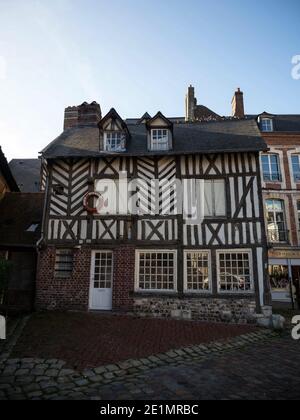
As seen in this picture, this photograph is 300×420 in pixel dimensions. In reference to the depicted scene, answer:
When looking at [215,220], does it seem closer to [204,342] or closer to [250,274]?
[250,274]

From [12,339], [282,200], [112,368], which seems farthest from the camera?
[282,200]

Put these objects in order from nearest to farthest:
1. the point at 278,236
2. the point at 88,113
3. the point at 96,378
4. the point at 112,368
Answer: the point at 96,378 → the point at 112,368 → the point at 88,113 → the point at 278,236

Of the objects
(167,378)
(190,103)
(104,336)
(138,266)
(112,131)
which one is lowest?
(167,378)

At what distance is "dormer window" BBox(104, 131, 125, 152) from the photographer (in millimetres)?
10586

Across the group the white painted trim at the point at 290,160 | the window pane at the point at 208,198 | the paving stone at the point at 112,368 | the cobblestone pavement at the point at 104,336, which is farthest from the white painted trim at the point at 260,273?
the white painted trim at the point at 290,160

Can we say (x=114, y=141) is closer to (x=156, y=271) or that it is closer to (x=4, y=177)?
(x=156, y=271)

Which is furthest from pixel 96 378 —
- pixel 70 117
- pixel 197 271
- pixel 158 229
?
pixel 70 117

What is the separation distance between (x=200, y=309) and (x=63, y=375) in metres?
5.39

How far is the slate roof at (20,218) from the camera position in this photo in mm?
10275

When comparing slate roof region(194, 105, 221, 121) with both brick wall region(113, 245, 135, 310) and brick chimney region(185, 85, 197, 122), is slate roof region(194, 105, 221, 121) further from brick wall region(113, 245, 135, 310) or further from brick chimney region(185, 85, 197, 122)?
brick wall region(113, 245, 135, 310)

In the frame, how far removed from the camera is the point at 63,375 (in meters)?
4.53

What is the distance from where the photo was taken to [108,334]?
6918 millimetres
